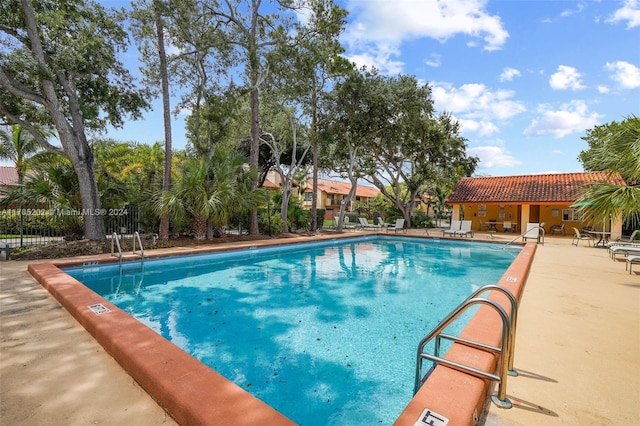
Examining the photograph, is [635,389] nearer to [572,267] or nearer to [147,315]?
[147,315]

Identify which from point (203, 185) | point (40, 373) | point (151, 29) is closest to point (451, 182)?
point (203, 185)

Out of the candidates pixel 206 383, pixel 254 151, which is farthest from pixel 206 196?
pixel 206 383

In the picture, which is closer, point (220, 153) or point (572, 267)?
point (572, 267)

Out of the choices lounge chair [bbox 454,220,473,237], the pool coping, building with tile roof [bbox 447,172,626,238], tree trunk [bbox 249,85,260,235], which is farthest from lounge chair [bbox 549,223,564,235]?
the pool coping

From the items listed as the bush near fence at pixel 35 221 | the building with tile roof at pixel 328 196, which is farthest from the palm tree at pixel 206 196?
the building with tile roof at pixel 328 196

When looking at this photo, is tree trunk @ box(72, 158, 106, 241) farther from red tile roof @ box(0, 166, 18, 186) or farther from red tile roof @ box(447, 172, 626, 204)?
red tile roof @ box(0, 166, 18, 186)

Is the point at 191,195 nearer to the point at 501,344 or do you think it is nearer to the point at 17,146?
the point at 501,344

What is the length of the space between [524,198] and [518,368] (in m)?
20.8

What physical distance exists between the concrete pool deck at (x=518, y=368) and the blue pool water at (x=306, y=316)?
1.26 meters

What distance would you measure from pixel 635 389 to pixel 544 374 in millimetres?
687

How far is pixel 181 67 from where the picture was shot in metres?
15.0

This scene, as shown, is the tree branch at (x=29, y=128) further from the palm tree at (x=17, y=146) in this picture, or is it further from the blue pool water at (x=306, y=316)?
the palm tree at (x=17, y=146)

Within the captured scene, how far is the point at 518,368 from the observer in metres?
3.10

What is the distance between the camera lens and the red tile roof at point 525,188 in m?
19.3
